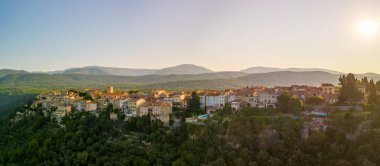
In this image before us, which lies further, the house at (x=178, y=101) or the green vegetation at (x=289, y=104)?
the house at (x=178, y=101)

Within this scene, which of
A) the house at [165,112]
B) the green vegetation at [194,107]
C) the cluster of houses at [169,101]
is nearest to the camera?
the house at [165,112]

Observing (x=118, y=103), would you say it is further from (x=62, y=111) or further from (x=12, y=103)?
(x=12, y=103)

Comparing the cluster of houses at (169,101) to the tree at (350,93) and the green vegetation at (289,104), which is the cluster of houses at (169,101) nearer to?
the tree at (350,93)

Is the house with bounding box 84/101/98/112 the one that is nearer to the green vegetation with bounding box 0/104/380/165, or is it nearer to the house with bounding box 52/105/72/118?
the house with bounding box 52/105/72/118

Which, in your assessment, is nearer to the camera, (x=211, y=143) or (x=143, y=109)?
(x=211, y=143)

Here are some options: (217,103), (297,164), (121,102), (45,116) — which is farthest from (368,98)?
(45,116)

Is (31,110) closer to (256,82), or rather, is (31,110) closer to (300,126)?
(300,126)

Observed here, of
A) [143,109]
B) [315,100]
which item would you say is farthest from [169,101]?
[315,100]

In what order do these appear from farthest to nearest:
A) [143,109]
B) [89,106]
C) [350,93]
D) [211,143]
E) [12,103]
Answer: [12,103], [89,106], [143,109], [350,93], [211,143]

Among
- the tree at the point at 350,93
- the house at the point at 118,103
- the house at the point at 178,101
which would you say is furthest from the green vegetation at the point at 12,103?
the tree at the point at 350,93

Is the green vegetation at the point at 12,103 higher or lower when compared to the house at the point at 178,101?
lower

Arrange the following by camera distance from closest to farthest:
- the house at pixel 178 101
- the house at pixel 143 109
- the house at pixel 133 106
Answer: the house at pixel 143 109
the house at pixel 133 106
the house at pixel 178 101

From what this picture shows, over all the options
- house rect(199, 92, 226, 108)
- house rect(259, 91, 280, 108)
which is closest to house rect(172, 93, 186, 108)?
house rect(199, 92, 226, 108)
